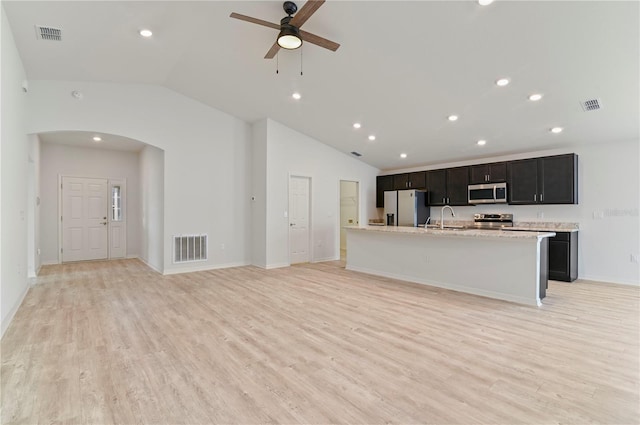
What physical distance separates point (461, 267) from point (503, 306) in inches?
33.7

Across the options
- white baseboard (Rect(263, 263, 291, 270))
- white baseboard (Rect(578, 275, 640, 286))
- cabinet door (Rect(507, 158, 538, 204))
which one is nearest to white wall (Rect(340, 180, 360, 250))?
white baseboard (Rect(263, 263, 291, 270))

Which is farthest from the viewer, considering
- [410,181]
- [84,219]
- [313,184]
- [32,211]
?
[410,181]

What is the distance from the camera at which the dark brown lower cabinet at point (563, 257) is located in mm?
5191

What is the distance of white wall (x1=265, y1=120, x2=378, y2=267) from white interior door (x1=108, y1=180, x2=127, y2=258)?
4.23 meters

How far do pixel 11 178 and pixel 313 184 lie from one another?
16.5ft

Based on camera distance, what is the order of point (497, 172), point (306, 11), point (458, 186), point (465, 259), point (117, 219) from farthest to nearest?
point (117, 219) → point (458, 186) → point (497, 172) → point (465, 259) → point (306, 11)

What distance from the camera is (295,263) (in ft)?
23.0

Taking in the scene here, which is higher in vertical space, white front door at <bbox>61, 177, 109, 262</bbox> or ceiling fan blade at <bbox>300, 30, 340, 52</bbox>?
ceiling fan blade at <bbox>300, 30, 340, 52</bbox>

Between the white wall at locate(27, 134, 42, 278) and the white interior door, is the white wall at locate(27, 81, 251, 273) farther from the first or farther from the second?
the white interior door

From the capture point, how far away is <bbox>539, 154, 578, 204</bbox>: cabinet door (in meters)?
5.33

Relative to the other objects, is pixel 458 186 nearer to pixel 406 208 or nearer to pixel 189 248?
pixel 406 208

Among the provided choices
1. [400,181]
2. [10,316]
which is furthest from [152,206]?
[400,181]

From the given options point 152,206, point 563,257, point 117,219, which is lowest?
point 563,257

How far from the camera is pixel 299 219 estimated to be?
23.3 ft
